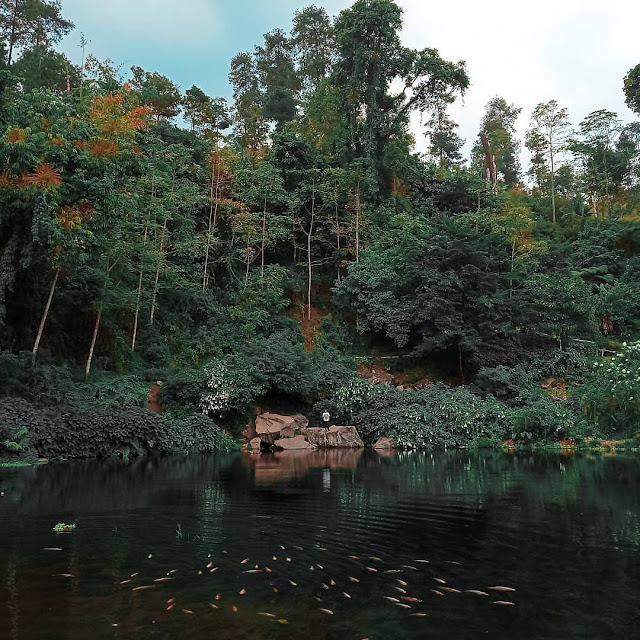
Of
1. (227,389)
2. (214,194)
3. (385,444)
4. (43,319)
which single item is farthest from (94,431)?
(214,194)

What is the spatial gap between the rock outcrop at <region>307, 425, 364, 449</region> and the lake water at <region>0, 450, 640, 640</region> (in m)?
8.01

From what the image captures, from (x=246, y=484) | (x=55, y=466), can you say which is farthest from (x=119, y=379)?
(x=246, y=484)

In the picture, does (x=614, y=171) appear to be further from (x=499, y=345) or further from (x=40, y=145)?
(x=40, y=145)

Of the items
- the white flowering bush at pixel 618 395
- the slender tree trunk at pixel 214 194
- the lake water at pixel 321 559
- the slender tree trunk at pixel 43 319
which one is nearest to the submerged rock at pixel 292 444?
the slender tree trunk at pixel 43 319

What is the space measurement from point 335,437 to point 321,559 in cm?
1312

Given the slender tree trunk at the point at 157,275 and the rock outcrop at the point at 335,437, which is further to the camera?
the slender tree trunk at the point at 157,275

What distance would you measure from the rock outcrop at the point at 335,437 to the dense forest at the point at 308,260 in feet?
2.12

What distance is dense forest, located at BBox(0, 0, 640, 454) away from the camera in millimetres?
14992

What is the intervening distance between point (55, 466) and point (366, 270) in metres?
15.1

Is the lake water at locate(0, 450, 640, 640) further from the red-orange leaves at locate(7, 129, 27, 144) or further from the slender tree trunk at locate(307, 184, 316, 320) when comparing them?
the slender tree trunk at locate(307, 184, 316, 320)

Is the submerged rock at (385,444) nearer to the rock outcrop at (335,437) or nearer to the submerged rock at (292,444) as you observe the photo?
the rock outcrop at (335,437)

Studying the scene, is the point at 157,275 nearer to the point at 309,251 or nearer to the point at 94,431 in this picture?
the point at 309,251

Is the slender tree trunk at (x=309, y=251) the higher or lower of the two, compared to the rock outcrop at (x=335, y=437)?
higher

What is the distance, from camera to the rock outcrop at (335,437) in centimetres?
1767
